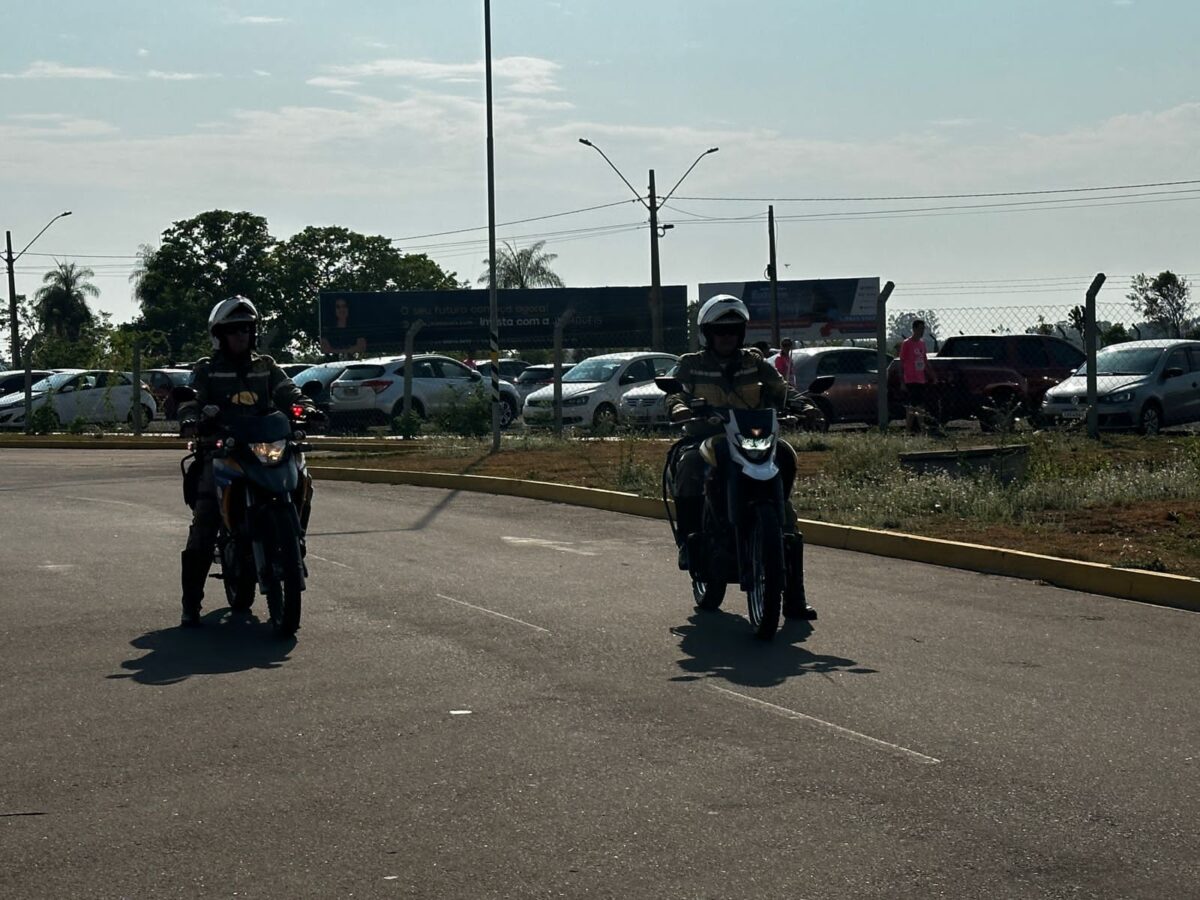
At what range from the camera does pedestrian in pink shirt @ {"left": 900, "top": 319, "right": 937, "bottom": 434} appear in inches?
1013

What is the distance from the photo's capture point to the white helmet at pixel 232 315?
9.66 m

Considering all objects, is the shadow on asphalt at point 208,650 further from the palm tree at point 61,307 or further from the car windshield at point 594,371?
the palm tree at point 61,307

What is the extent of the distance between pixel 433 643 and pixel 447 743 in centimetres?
235

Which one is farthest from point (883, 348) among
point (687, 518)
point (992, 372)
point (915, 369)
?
point (687, 518)

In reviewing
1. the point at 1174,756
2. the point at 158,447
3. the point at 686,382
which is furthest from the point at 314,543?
the point at 158,447

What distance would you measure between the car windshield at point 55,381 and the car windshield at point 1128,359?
2250 cm

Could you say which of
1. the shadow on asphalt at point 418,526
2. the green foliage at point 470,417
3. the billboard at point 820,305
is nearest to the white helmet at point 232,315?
the shadow on asphalt at point 418,526

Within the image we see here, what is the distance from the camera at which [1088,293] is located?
70.7 feet

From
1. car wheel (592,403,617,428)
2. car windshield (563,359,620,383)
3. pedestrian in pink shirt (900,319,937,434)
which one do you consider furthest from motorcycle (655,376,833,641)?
car windshield (563,359,620,383)

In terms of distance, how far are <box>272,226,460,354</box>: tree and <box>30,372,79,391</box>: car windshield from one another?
56704 millimetres

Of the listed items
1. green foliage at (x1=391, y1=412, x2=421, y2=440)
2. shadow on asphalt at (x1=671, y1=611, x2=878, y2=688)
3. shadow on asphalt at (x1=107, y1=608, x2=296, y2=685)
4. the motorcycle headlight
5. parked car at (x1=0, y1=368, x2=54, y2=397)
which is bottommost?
shadow on asphalt at (x1=671, y1=611, x2=878, y2=688)

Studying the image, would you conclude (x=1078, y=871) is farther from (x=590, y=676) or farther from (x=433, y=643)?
(x=433, y=643)

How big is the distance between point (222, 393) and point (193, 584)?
1.08 m

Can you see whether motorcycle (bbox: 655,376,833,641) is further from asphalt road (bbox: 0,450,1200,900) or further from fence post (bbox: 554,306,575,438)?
fence post (bbox: 554,306,575,438)
